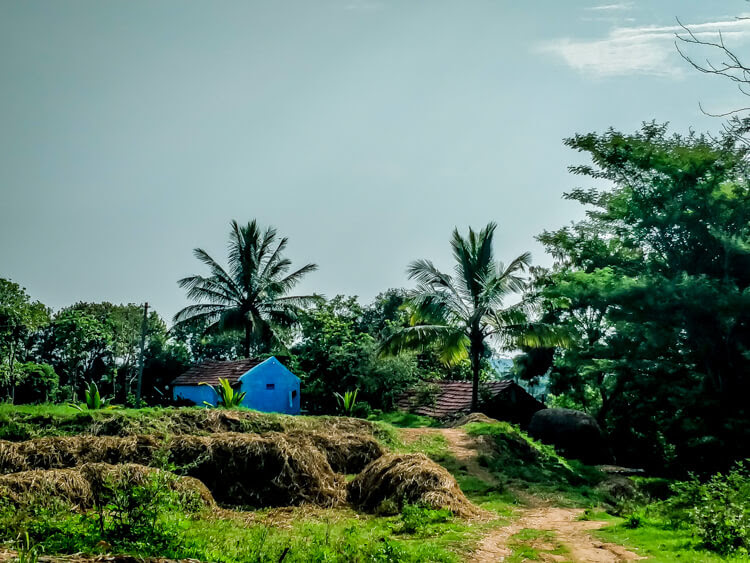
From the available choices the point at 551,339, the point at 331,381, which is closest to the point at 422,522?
the point at 551,339

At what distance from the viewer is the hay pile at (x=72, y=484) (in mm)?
7383

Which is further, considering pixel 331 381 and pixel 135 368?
pixel 135 368

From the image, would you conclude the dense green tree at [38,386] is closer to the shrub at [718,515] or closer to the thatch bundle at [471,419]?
the thatch bundle at [471,419]

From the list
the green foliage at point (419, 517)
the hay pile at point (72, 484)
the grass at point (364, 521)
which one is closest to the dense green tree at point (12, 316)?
the grass at point (364, 521)

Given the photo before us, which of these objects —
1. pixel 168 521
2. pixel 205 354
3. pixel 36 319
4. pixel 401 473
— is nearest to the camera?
pixel 168 521

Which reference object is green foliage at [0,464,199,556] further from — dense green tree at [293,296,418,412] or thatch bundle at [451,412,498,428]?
dense green tree at [293,296,418,412]

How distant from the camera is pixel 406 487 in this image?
943 centimetres

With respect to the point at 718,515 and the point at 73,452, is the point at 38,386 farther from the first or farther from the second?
the point at 718,515

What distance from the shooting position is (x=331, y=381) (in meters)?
24.9

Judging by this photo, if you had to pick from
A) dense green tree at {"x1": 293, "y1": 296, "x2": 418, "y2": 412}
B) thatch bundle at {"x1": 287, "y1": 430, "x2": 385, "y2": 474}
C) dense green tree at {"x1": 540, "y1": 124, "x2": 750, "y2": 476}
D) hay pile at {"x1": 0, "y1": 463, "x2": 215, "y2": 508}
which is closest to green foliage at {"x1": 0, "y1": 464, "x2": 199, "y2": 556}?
hay pile at {"x1": 0, "y1": 463, "x2": 215, "y2": 508}

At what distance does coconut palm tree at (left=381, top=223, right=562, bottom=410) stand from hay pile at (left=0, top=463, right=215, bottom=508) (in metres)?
11.8

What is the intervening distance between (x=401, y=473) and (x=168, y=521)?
15.4 ft

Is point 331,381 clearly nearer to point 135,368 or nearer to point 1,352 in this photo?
point 1,352

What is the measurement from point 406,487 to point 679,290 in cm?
877
